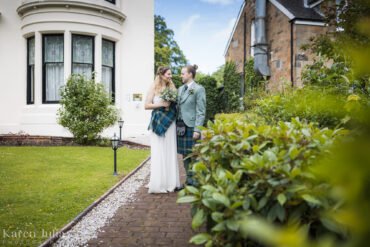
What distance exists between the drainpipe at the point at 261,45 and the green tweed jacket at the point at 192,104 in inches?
509

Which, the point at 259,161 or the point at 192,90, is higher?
the point at 192,90

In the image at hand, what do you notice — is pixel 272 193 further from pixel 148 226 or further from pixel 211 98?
pixel 211 98

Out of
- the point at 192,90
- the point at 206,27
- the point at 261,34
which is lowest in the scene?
the point at 192,90

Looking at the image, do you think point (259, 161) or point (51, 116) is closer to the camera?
point (259, 161)

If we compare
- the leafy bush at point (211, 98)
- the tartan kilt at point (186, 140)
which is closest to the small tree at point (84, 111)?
the tartan kilt at point (186, 140)

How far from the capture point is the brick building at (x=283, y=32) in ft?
52.5

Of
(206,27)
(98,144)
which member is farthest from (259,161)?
(206,27)

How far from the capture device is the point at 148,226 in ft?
12.7

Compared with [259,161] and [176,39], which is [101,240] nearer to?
Answer: [259,161]

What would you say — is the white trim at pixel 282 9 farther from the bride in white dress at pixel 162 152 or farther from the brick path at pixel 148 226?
the brick path at pixel 148 226

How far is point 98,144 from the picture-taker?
11.6 m

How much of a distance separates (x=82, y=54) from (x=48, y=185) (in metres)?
9.26

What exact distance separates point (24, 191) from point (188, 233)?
3.20 m

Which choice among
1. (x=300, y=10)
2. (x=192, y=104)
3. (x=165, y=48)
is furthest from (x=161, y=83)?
(x=165, y=48)
